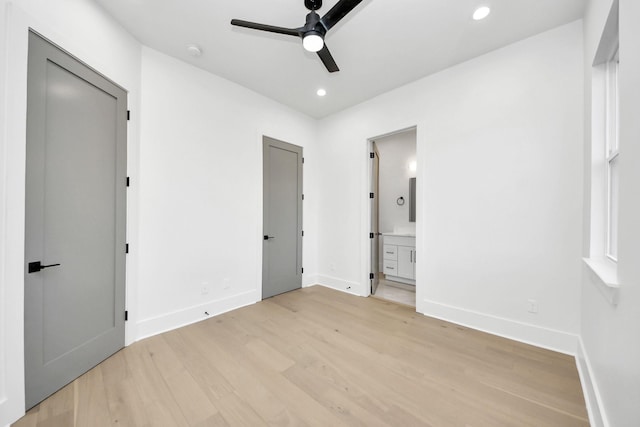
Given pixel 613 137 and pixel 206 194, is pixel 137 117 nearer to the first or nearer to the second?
pixel 206 194

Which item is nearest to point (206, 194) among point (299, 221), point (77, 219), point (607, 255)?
point (77, 219)

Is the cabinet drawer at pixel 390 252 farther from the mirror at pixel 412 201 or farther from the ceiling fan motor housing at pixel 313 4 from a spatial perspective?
the ceiling fan motor housing at pixel 313 4

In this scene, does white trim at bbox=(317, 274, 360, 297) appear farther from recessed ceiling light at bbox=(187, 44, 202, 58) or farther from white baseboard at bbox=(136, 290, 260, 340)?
recessed ceiling light at bbox=(187, 44, 202, 58)

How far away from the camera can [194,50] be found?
2494mm

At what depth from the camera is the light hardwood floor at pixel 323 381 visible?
4.75ft

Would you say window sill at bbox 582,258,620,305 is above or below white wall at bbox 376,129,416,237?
below

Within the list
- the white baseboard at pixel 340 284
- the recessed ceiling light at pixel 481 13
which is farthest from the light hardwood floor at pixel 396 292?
the recessed ceiling light at pixel 481 13

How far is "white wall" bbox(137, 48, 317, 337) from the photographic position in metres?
2.44

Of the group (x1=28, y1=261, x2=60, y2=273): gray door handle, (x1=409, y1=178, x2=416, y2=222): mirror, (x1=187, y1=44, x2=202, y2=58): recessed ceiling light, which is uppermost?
(x1=187, y1=44, x2=202, y2=58): recessed ceiling light

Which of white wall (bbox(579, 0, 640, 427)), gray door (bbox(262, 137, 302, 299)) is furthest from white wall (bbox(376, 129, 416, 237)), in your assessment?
white wall (bbox(579, 0, 640, 427))

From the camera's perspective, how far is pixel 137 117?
234 centimetres

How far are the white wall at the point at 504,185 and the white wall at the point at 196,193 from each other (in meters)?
2.19

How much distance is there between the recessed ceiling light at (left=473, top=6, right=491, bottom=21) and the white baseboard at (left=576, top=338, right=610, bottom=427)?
2875 mm

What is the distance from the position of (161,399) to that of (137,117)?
8.22 ft
